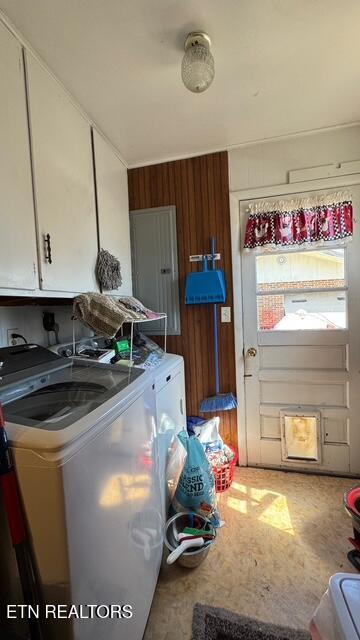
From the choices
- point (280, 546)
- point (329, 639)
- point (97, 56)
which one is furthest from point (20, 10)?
point (280, 546)

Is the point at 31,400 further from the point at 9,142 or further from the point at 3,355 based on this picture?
the point at 9,142

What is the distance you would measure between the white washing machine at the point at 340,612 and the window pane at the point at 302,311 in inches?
65.5

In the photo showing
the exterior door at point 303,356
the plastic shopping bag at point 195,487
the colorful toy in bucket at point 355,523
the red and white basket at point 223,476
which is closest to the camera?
the colorful toy in bucket at point 355,523

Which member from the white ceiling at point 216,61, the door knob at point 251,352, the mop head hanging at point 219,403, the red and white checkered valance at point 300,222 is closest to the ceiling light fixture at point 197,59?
the white ceiling at point 216,61

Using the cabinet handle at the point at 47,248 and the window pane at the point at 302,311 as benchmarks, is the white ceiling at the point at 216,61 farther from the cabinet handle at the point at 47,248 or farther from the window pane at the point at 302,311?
the window pane at the point at 302,311

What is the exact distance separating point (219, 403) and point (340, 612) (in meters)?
1.63

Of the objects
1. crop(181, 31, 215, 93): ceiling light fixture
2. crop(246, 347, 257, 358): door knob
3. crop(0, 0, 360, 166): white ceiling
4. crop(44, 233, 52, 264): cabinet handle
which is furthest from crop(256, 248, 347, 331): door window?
crop(44, 233, 52, 264): cabinet handle

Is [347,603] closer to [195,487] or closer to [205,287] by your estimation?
[195,487]

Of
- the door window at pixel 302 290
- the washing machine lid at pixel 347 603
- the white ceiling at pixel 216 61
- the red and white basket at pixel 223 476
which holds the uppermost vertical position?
the white ceiling at pixel 216 61

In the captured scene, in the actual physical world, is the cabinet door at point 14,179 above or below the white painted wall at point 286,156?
below

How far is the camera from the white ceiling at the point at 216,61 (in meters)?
1.15

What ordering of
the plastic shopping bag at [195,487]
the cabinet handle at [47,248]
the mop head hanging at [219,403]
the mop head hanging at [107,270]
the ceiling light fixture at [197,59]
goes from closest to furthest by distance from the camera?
1. the ceiling light fixture at [197,59]
2. the cabinet handle at [47,248]
3. the plastic shopping bag at [195,487]
4. the mop head hanging at [107,270]
5. the mop head hanging at [219,403]

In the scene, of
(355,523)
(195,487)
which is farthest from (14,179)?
(355,523)

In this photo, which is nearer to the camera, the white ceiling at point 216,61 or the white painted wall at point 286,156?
the white ceiling at point 216,61
